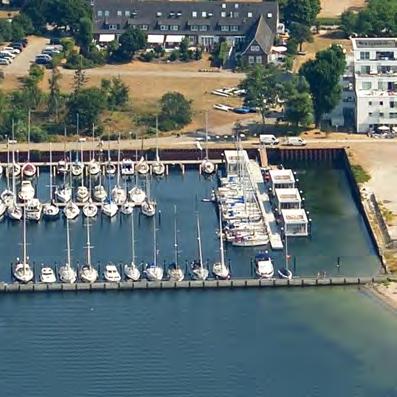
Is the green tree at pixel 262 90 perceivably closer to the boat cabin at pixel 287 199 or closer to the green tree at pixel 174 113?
the green tree at pixel 174 113

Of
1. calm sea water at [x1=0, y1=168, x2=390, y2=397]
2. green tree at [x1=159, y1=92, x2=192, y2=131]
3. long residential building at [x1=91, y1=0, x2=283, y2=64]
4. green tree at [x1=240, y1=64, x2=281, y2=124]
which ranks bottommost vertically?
calm sea water at [x1=0, y1=168, x2=390, y2=397]

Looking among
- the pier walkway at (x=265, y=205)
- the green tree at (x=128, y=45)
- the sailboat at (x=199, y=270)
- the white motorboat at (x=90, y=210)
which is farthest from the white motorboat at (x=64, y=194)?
Result: the green tree at (x=128, y=45)

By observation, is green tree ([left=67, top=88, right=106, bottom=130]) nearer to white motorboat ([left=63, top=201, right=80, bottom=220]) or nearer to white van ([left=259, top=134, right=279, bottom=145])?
white van ([left=259, top=134, right=279, bottom=145])

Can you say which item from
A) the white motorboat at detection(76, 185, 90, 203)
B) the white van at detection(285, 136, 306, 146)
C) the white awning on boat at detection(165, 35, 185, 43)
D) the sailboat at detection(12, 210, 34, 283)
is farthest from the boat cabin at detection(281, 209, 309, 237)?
the white awning on boat at detection(165, 35, 185, 43)

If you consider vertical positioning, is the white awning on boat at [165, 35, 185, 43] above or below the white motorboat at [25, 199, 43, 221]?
above

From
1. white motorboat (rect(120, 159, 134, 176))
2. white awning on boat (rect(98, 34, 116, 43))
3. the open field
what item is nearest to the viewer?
white motorboat (rect(120, 159, 134, 176))

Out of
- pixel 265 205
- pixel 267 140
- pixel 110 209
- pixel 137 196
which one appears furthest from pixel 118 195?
pixel 267 140
